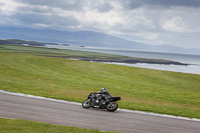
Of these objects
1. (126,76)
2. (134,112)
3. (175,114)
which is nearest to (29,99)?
(134,112)

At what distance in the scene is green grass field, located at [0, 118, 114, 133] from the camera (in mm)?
8859

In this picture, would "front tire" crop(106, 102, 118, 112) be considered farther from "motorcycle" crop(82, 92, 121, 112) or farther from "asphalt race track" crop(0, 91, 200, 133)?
"asphalt race track" crop(0, 91, 200, 133)

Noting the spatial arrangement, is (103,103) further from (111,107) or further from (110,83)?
(110,83)

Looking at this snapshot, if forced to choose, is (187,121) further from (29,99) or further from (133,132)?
(29,99)

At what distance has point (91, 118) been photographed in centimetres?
1254

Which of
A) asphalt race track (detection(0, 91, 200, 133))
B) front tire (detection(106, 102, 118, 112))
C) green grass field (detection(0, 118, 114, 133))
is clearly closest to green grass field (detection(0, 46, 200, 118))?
front tire (detection(106, 102, 118, 112))

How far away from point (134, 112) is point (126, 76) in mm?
20561

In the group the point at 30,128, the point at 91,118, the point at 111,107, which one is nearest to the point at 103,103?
the point at 111,107

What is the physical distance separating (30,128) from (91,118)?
13.4 feet

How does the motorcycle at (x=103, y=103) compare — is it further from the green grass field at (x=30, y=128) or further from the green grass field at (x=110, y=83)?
the green grass field at (x=30, y=128)

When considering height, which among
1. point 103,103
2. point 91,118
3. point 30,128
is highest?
point 103,103

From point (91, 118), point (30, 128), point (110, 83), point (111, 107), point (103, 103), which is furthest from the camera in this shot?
point (110, 83)

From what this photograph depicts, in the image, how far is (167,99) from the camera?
2128 centimetres

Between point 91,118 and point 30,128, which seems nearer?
point 30,128
